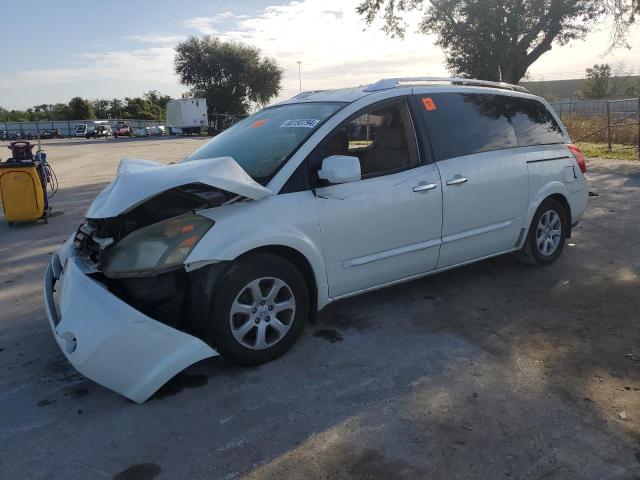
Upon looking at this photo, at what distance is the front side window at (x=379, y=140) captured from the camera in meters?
4.04

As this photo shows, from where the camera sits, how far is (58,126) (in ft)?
245

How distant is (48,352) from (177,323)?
1194mm

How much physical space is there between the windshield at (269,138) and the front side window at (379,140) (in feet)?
0.71

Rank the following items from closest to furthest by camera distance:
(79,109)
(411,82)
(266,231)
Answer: (266,231)
(411,82)
(79,109)

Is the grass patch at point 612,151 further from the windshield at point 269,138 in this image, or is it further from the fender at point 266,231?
the fender at point 266,231

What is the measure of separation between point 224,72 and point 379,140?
5883 centimetres

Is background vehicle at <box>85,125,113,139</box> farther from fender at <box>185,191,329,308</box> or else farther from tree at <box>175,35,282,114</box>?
fender at <box>185,191,329,308</box>

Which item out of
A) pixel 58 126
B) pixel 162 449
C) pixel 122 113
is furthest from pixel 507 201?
pixel 122 113

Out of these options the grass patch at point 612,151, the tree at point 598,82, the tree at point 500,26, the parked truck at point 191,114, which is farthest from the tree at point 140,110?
the grass patch at point 612,151

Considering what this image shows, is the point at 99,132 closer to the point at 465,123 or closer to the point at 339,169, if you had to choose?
the point at 465,123

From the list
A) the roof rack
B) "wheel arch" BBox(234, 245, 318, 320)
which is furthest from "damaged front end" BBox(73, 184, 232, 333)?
the roof rack

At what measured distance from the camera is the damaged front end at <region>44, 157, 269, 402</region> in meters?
2.94

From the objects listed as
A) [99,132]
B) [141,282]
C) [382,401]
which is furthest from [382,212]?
[99,132]

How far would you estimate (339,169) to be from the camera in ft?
11.7
